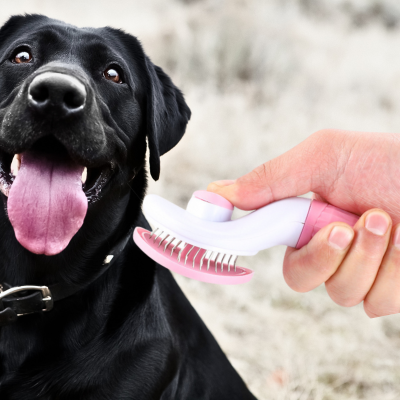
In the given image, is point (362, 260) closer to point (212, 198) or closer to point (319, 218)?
point (319, 218)

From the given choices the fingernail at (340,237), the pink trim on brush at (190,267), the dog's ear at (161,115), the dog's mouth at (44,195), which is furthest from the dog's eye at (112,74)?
the fingernail at (340,237)

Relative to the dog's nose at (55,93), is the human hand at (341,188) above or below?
below

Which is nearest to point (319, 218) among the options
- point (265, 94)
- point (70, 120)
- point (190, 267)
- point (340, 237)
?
point (340, 237)

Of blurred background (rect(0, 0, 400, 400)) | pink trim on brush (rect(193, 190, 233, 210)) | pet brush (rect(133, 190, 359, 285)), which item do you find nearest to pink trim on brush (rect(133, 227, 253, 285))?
pet brush (rect(133, 190, 359, 285))

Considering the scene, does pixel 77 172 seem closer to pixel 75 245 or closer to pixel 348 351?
pixel 75 245

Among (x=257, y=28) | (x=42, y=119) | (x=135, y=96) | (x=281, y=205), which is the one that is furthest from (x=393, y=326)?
(x=257, y=28)

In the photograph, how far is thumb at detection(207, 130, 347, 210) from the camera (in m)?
1.61

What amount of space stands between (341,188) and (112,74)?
3.27ft

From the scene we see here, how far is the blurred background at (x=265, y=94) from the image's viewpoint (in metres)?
3.25

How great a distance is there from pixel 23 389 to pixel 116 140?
0.93m

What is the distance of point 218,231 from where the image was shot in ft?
4.66

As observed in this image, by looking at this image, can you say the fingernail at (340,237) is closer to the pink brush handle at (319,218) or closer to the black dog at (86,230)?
the pink brush handle at (319,218)

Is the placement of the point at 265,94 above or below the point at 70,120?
below

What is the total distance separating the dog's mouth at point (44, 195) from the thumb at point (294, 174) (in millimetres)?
514
